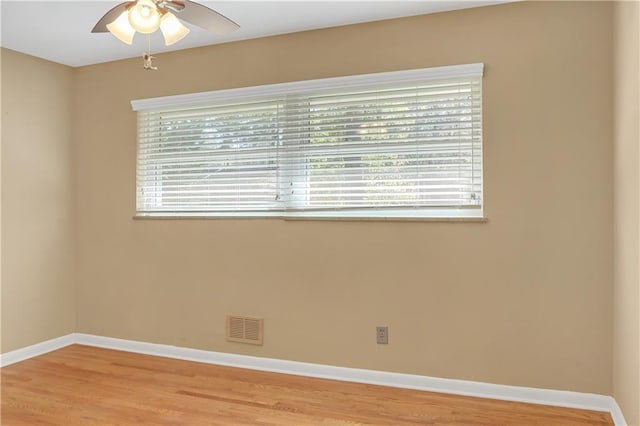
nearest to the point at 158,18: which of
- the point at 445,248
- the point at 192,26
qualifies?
the point at 192,26

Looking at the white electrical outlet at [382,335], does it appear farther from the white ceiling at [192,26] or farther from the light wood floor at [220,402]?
the white ceiling at [192,26]

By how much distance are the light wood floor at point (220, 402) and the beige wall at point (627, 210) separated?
41 centimetres

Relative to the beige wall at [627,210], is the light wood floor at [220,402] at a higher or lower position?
lower

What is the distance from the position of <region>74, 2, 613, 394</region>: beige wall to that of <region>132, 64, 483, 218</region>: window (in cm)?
11

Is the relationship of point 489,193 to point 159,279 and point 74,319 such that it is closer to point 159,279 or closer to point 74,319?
point 159,279

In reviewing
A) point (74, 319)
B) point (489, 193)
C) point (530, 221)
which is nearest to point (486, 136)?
point (489, 193)

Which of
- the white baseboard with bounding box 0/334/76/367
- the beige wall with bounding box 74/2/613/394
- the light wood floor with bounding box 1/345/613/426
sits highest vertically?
the beige wall with bounding box 74/2/613/394

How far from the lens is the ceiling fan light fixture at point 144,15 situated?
192 centimetres

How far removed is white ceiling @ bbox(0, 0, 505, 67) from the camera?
112 inches

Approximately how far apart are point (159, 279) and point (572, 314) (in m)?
2.95

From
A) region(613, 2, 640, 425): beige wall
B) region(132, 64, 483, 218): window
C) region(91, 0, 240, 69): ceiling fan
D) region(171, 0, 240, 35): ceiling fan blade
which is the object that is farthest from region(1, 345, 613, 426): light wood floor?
region(171, 0, 240, 35): ceiling fan blade

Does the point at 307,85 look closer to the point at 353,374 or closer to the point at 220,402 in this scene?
the point at 353,374

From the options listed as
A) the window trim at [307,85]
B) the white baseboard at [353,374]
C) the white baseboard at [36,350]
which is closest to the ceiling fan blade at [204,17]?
the window trim at [307,85]

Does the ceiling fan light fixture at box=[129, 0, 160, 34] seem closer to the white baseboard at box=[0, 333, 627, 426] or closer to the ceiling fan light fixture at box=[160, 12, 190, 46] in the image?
the ceiling fan light fixture at box=[160, 12, 190, 46]
